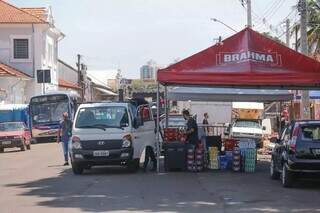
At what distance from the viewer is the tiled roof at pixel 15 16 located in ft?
188

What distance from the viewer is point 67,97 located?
43.6 metres

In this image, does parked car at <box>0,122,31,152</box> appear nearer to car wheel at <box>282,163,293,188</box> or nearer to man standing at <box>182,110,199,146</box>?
man standing at <box>182,110,199,146</box>

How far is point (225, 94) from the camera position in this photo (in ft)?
87.4

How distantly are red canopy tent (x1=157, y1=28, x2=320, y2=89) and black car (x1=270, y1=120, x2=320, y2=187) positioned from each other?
2.91 metres

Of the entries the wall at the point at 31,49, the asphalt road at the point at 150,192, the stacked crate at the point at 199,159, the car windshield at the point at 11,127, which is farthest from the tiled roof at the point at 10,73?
the stacked crate at the point at 199,159

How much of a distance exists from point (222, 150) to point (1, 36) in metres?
39.1

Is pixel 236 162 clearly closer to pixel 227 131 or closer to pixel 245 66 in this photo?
pixel 245 66

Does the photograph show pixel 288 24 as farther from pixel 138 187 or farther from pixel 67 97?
pixel 138 187

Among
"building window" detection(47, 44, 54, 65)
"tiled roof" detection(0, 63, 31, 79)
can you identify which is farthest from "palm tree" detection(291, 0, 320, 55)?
"building window" detection(47, 44, 54, 65)

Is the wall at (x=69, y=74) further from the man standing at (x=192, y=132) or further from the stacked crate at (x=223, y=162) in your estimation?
the man standing at (x=192, y=132)

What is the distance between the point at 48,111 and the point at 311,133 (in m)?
29.7

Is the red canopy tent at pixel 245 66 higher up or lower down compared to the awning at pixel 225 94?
higher up

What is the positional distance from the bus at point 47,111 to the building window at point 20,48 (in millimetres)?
15157

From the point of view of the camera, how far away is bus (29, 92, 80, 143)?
43.7 metres
